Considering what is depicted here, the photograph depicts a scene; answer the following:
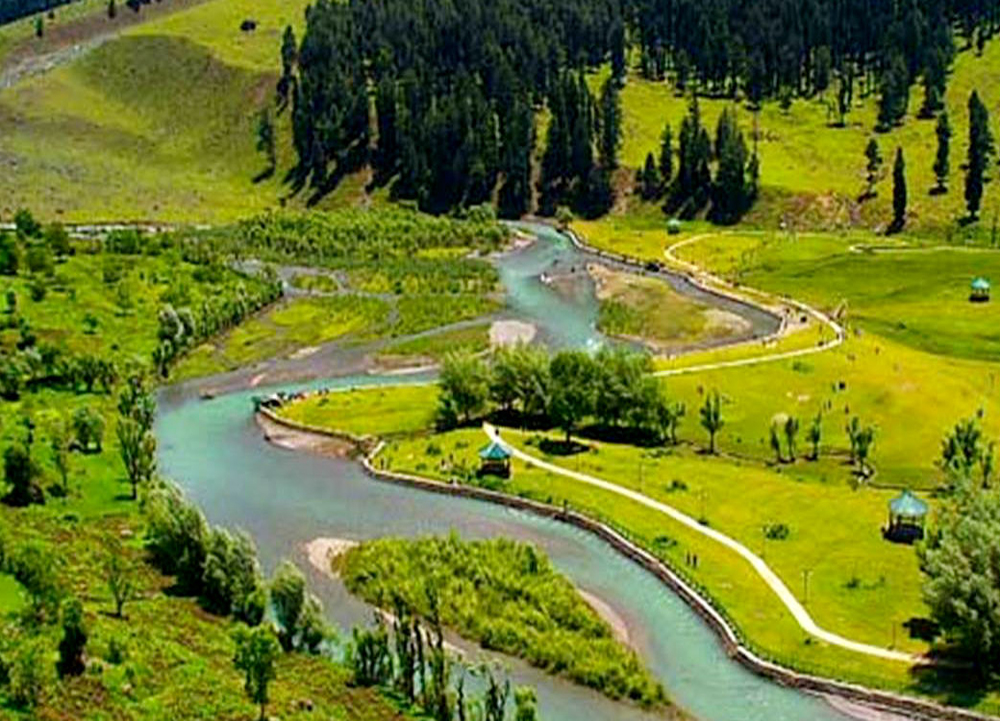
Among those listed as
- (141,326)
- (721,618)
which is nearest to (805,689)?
(721,618)

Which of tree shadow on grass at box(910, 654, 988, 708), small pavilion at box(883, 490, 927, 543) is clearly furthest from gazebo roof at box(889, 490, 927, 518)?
tree shadow on grass at box(910, 654, 988, 708)

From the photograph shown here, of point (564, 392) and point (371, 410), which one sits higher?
point (564, 392)

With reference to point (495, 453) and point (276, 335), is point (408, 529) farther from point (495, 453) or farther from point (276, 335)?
point (276, 335)

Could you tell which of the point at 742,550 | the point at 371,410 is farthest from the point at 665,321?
the point at 742,550

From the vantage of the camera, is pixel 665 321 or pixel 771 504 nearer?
pixel 771 504

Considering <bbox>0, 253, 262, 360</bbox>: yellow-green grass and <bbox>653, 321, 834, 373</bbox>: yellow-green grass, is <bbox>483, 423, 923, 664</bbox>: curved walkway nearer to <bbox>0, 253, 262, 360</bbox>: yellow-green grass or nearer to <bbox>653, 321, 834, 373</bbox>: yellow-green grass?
<bbox>653, 321, 834, 373</bbox>: yellow-green grass

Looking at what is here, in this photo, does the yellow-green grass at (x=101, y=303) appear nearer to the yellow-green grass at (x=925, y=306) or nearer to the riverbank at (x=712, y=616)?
the riverbank at (x=712, y=616)

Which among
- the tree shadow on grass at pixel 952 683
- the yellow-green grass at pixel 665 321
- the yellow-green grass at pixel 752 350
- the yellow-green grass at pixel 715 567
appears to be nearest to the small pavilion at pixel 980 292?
the yellow-green grass at pixel 752 350
